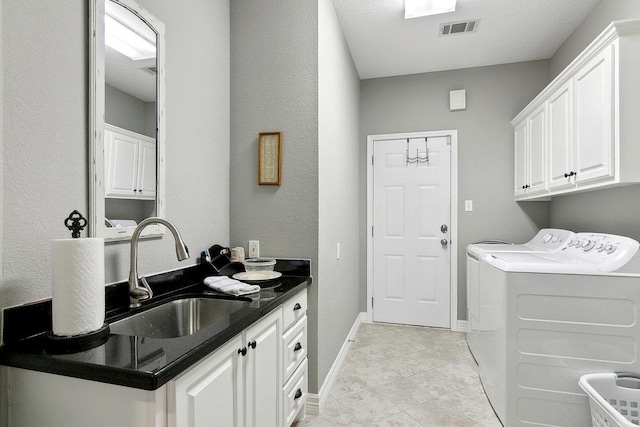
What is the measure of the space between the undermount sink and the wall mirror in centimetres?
35

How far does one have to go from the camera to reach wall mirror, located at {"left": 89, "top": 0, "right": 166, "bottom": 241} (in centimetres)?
128

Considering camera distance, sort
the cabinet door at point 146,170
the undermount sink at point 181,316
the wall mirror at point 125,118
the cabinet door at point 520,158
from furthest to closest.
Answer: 1. the cabinet door at point 520,158
2. the cabinet door at point 146,170
3. the undermount sink at point 181,316
4. the wall mirror at point 125,118

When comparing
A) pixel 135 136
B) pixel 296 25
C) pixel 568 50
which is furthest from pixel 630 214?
pixel 135 136

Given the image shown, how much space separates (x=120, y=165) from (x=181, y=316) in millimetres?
734

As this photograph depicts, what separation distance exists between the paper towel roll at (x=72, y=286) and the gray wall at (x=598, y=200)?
2.86 metres

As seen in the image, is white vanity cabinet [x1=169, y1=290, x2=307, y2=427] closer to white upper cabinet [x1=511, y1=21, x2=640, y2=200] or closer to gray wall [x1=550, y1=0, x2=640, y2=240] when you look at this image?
A: white upper cabinet [x1=511, y1=21, x2=640, y2=200]

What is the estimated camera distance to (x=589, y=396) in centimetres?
172

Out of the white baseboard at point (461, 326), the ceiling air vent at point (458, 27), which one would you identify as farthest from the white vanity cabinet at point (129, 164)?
the white baseboard at point (461, 326)

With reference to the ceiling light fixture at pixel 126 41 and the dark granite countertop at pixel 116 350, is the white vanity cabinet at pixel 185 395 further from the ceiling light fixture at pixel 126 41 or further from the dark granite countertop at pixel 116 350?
the ceiling light fixture at pixel 126 41

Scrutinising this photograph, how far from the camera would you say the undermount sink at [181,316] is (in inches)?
54.3

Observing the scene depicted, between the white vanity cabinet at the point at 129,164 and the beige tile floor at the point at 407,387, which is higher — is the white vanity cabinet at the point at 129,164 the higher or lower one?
the higher one

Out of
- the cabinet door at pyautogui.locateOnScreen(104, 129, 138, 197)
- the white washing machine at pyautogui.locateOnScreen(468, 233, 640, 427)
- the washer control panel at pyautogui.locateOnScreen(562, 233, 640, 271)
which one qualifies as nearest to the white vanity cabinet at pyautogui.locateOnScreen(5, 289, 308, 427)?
the cabinet door at pyautogui.locateOnScreen(104, 129, 138, 197)

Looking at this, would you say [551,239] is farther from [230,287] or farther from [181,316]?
[181,316]

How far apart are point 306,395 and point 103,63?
2.00 m
